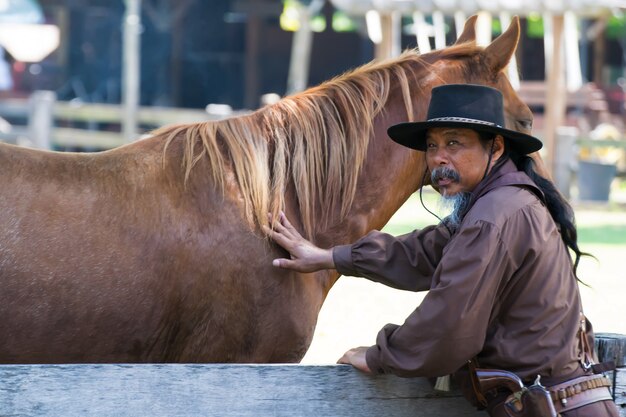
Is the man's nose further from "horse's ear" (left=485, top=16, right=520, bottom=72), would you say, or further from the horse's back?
"horse's ear" (left=485, top=16, right=520, bottom=72)

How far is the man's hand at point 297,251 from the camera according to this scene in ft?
10.5

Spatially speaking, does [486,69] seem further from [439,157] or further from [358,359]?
[358,359]

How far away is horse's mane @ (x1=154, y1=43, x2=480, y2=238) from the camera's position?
3.47m

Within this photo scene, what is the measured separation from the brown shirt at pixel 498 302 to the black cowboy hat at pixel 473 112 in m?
0.13

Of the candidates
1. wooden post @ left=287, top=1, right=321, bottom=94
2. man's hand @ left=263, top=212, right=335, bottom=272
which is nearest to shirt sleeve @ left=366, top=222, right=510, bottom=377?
man's hand @ left=263, top=212, right=335, bottom=272

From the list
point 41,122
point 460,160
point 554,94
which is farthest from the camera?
point 41,122

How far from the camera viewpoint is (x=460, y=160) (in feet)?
9.41

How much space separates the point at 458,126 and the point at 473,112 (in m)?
0.06

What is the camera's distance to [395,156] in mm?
3715

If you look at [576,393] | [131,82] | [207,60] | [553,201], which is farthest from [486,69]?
[207,60]

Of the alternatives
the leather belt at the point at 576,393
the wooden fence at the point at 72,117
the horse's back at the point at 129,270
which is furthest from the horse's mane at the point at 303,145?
the wooden fence at the point at 72,117

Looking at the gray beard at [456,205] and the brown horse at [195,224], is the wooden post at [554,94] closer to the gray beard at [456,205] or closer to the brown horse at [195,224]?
the brown horse at [195,224]

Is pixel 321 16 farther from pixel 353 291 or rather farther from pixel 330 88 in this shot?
pixel 330 88

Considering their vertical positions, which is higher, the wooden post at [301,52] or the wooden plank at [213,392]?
the wooden post at [301,52]
